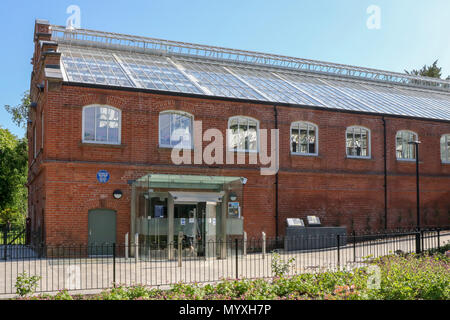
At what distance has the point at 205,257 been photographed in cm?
1909

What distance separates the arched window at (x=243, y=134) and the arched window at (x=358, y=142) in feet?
17.6

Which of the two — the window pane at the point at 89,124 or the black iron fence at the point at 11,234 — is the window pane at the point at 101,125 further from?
the black iron fence at the point at 11,234

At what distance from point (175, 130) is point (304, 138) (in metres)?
6.60

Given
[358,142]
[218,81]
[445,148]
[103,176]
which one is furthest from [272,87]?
[103,176]

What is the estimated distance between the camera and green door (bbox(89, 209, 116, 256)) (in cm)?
2042

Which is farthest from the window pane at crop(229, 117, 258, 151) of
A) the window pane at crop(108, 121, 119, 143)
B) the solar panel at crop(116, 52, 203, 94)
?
the window pane at crop(108, 121, 119, 143)

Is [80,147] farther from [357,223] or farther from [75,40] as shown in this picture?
[357,223]

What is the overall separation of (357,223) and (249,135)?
733cm

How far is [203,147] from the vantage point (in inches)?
891

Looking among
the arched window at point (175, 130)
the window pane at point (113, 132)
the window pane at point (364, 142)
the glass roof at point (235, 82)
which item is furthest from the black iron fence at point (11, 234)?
the window pane at point (364, 142)

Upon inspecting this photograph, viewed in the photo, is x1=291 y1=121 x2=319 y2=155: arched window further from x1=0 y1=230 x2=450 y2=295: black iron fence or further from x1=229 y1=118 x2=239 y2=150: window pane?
x1=0 y1=230 x2=450 y2=295: black iron fence

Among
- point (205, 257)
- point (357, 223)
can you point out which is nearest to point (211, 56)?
point (357, 223)

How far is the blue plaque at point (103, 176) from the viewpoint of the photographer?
20672 mm

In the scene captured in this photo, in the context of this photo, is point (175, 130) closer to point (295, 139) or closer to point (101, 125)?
point (101, 125)
